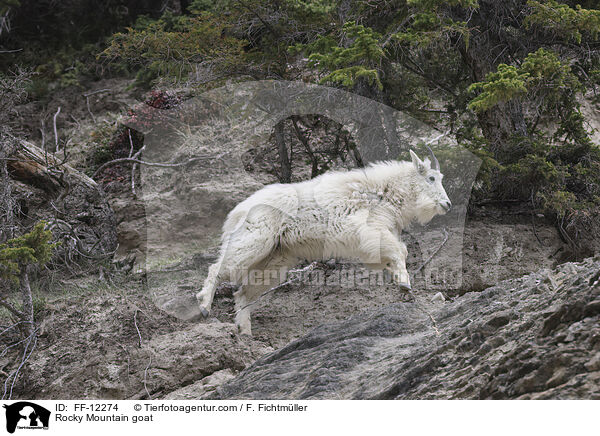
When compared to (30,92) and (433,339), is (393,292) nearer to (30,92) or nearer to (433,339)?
(433,339)

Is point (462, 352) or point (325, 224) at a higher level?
point (325, 224)

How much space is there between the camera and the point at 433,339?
3.80 meters

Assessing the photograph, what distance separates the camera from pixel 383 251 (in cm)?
568

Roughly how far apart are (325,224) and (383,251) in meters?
0.71

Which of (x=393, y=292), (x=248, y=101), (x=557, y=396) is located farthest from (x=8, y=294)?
(x=557, y=396)

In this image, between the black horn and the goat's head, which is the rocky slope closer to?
the goat's head

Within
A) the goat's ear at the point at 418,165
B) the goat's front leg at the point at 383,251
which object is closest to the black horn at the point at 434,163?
the goat's ear at the point at 418,165

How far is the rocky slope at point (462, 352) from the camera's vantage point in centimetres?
266

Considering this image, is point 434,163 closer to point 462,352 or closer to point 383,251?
point 383,251

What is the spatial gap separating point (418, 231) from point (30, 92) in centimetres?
892

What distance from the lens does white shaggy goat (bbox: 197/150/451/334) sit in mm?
5707

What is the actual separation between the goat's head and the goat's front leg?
624mm

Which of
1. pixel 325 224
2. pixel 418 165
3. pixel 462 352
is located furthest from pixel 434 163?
pixel 462 352

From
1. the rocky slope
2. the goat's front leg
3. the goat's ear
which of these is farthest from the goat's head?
the rocky slope
